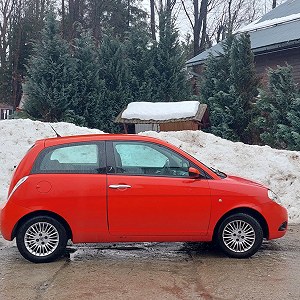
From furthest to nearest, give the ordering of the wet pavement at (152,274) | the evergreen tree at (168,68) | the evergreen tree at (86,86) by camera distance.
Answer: the evergreen tree at (168,68) → the evergreen tree at (86,86) → the wet pavement at (152,274)

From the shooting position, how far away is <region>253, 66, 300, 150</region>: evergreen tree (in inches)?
586

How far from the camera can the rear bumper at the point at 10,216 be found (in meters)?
6.04

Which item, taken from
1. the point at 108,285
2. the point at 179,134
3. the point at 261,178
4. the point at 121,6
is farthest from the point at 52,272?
the point at 121,6

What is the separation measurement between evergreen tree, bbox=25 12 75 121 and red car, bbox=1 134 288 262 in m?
11.4

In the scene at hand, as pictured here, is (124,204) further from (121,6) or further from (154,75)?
(121,6)

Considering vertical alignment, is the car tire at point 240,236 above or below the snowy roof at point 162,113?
below

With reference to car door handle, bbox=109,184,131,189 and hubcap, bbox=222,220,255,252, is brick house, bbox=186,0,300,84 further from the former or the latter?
car door handle, bbox=109,184,131,189

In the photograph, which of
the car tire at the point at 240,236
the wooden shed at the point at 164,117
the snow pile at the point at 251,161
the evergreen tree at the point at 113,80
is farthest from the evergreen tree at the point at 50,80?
the car tire at the point at 240,236

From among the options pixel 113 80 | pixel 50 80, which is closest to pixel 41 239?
pixel 50 80

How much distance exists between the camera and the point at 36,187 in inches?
238

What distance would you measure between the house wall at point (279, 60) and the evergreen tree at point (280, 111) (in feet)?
8.00

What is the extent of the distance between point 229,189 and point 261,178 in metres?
4.55

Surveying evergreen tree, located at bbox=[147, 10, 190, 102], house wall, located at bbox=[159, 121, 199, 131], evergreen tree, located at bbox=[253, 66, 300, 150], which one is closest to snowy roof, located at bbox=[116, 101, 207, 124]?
house wall, located at bbox=[159, 121, 199, 131]

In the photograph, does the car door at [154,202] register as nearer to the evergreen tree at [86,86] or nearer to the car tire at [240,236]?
the car tire at [240,236]
